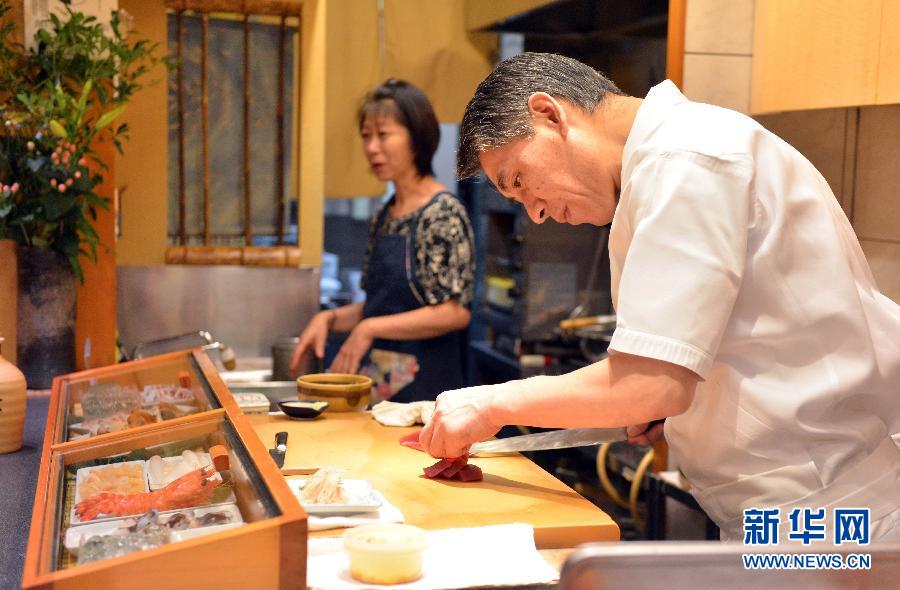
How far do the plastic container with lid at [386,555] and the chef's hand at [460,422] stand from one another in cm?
32

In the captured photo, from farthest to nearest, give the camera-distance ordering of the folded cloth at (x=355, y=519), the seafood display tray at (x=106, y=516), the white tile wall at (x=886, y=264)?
1. the white tile wall at (x=886, y=264)
2. the folded cloth at (x=355, y=519)
3. the seafood display tray at (x=106, y=516)

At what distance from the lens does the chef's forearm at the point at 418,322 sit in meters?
3.30

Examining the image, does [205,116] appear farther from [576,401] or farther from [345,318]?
[576,401]

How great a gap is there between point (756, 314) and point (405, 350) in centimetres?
202

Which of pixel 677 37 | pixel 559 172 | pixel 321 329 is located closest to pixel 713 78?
pixel 677 37

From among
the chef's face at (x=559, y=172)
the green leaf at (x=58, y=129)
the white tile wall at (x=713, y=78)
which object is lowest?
the chef's face at (x=559, y=172)

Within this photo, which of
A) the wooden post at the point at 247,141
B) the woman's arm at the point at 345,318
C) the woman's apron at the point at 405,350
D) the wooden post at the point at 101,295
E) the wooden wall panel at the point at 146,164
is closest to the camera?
the wooden post at the point at 101,295

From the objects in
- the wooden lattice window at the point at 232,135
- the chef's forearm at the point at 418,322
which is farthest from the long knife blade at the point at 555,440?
the wooden lattice window at the point at 232,135

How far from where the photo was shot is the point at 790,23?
2922 mm

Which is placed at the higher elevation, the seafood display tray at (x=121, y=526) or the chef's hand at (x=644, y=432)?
the seafood display tray at (x=121, y=526)

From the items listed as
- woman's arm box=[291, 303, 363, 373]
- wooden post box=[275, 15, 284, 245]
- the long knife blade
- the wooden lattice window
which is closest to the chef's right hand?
woman's arm box=[291, 303, 363, 373]

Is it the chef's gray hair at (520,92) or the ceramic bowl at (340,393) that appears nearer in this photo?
the chef's gray hair at (520,92)

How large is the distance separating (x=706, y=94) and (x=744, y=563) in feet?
7.41

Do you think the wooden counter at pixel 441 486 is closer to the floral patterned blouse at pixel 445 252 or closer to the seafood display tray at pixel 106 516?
the seafood display tray at pixel 106 516
